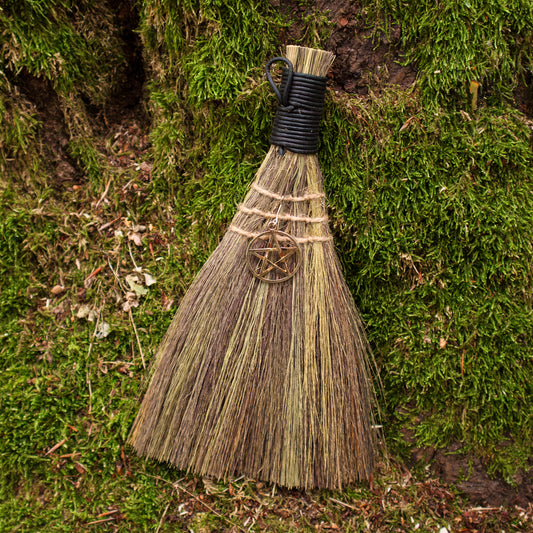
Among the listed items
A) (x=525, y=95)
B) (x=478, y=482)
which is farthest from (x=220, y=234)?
(x=478, y=482)

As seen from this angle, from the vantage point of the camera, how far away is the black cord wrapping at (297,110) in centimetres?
143

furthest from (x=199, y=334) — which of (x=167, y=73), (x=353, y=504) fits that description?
(x=167, y=73)

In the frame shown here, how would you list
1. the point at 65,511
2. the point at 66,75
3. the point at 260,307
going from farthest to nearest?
→ the point at 66,75 → the point at 65,511 → the point at 260,307

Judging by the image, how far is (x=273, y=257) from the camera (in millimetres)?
1458

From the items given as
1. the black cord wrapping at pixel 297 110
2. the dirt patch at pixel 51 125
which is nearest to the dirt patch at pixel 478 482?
the black cord wrapping at pixel 297 110

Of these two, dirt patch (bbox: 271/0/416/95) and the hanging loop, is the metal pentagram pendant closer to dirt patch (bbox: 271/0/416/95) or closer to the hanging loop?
the hanging loop

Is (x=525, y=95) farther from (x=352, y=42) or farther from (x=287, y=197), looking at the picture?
(x=287, y=197)

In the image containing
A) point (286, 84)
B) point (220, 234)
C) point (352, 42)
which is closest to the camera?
point (286, 84)

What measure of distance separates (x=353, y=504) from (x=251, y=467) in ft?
1.28

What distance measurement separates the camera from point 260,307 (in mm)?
1463

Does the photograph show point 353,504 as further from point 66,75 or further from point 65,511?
point 66,75

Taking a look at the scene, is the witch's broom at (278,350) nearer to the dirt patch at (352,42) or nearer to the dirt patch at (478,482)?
the dirt patch at (352,42)

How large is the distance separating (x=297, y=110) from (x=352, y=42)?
1.19 feet

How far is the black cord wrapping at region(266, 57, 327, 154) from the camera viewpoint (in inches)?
56.3
